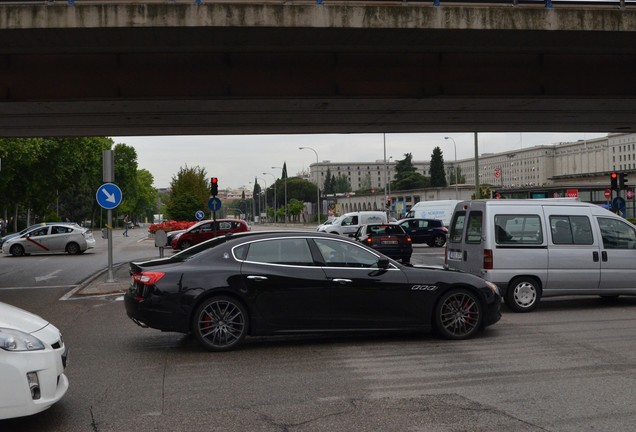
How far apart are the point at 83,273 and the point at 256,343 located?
14527 millimetres

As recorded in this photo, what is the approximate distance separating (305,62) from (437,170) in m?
110

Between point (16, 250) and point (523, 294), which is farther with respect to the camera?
point (16, 250)

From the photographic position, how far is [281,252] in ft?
27.9

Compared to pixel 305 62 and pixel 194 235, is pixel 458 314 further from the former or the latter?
pixel 194 235

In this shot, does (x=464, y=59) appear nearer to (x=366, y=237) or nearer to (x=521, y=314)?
(x=521, y=314)

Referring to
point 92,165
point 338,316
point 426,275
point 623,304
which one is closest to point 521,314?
point 623,304

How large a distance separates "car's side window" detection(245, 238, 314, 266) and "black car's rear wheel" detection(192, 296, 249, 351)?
644 millimetres

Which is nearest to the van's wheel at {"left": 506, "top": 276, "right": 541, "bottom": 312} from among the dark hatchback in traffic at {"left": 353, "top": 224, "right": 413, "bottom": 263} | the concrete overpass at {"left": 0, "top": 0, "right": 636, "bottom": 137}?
the concrete overpass at {"left": 0, "top": 0, "right": 636, "bottom": 137}

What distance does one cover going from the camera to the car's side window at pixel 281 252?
843cm

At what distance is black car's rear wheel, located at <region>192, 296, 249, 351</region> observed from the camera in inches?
320

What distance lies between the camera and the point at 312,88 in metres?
15.8

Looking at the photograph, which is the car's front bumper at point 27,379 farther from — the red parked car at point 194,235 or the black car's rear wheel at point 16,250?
the black car's rear wheel at point 16,250

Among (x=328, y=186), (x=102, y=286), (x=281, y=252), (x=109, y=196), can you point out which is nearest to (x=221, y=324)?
(x=281, y=252)

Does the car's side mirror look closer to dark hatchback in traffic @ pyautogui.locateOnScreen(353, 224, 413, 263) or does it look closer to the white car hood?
the white car hood
